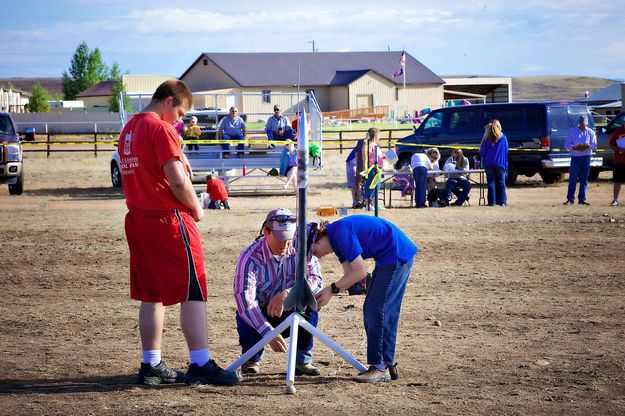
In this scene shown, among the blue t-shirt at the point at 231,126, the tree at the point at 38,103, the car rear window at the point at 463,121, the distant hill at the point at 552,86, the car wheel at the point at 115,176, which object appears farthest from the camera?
the distant hill at the point at 552,86

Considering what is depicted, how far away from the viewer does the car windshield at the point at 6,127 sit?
24.3 meters

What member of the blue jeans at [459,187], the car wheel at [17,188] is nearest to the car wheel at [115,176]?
the car wheel at [17,188]

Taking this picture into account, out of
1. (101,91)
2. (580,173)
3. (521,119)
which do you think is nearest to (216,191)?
(580,173)

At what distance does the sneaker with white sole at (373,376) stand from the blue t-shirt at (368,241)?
28.6 inches

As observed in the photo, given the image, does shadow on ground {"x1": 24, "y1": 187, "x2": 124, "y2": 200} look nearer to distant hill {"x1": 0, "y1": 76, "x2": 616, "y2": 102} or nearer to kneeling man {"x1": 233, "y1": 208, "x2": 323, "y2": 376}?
kneeling man {"x1": 233, "y1": 208, "x2": 323, "y2": 376}

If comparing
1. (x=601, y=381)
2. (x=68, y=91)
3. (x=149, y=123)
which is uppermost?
(x=68, y=91)

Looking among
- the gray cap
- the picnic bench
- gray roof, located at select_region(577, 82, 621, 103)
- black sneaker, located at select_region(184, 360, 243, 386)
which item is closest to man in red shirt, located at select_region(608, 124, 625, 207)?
the picnic bench

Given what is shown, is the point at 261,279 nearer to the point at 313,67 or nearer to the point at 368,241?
the point at 368,241

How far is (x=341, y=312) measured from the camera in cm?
923

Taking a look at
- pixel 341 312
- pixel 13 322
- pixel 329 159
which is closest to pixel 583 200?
pixel 341 312

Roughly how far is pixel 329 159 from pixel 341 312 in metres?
27.3

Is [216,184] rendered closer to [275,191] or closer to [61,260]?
[275,191]

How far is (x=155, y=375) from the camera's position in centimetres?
645

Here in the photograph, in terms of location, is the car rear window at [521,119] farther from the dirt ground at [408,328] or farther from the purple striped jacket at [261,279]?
the purple striped jacket at [261,279]
